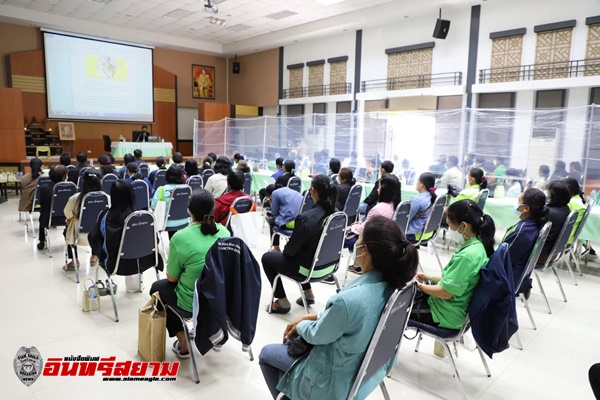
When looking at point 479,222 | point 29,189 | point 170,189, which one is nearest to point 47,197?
point 29,189

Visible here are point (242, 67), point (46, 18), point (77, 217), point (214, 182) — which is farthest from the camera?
point (242, 67)

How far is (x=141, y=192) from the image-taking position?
5.35 meters

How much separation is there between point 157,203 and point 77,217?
867mm

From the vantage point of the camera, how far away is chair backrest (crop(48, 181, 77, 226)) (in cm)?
460

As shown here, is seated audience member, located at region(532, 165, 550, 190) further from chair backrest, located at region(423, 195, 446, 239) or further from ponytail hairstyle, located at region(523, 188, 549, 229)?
ponytail hairstyle, located at region(523, 188, 549, 229)

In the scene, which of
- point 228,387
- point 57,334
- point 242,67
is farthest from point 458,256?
point 242,67

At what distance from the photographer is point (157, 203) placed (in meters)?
4.62

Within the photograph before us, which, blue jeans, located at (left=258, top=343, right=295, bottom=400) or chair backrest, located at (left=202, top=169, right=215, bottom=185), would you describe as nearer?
blue jeans, located at (left=258, top=343, right=295, bottom=400)

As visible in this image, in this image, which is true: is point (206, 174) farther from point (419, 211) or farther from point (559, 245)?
point (559, 245)

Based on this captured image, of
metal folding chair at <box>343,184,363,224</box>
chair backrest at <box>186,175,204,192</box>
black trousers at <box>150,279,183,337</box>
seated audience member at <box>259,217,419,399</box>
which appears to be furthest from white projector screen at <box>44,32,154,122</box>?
seated audience member at <box>259,217,419,399</box>

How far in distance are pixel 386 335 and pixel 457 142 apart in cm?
582

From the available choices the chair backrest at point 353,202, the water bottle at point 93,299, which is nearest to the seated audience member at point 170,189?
the water bottle at point 93,299

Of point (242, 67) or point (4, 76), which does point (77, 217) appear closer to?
point (4, 76)

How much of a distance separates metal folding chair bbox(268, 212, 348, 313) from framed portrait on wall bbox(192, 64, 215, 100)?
587 inches
